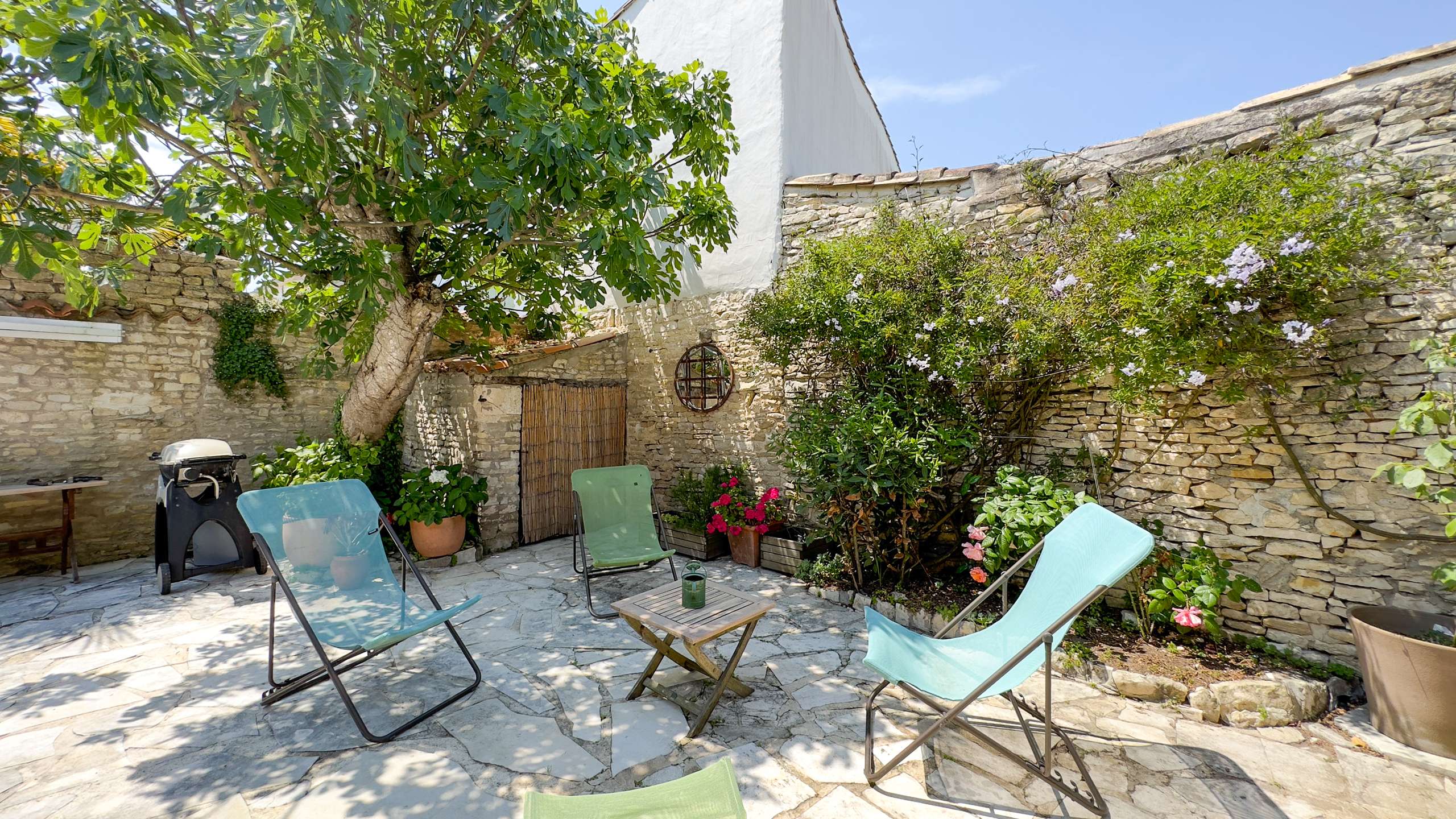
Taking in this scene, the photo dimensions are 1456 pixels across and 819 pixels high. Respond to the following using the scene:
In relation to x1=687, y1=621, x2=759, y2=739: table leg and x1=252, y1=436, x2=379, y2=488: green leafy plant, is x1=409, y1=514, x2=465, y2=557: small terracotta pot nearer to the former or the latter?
x1=252, y1=436, x2=379, y2=488: green leafy plant

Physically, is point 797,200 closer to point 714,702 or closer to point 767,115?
point 767,115

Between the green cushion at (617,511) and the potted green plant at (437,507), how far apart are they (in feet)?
4.25

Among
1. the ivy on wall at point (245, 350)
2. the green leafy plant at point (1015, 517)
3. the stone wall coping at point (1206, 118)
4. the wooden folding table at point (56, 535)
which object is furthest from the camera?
the ivy on wall at point (245, 350)

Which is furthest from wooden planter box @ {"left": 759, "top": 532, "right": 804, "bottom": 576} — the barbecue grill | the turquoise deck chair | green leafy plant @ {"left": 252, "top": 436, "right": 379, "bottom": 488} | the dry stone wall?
the barbecue grill

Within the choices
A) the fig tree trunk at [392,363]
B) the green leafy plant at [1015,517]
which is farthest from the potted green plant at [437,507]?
the green leafy plant at [1015,517]

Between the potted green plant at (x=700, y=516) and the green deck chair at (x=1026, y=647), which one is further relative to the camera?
the potted green plant at (x=700, y=516)

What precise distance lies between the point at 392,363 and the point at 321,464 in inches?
52.0

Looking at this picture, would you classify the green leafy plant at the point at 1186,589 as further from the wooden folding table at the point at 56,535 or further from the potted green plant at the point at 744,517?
the wooden folding table at the point at 56,535

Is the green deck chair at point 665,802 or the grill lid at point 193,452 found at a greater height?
the grill lid at point 193,452

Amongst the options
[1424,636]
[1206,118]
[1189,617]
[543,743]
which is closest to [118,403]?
[543,743]

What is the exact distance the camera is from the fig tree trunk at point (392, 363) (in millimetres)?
4551

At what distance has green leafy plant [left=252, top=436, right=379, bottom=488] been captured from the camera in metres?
5.13

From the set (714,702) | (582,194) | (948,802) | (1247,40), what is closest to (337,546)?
(714,702)

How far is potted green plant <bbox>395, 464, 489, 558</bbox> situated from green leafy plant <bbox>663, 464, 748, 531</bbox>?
6.28 ft
